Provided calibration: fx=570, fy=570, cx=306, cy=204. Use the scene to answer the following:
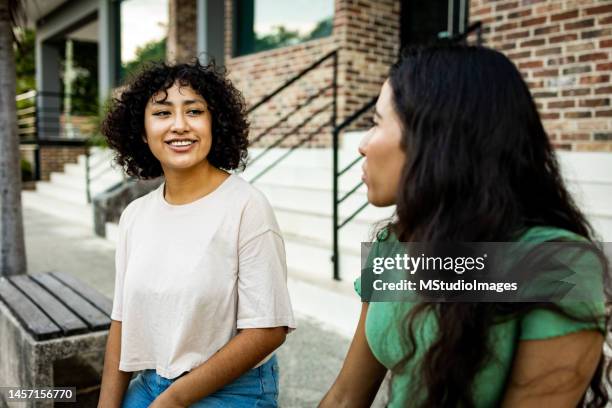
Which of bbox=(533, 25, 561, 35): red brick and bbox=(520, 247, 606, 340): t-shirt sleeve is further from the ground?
bbox=(533, 25, 561, 35): red brick

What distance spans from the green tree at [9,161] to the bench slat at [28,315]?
1187mm

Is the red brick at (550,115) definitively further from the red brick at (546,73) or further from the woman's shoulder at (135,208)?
the woman's shoulder at (135,208)

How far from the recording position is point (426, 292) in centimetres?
109

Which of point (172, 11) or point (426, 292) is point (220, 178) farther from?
point (172, 11)

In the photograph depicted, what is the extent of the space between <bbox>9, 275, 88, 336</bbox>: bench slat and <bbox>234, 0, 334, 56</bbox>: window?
4901 mm

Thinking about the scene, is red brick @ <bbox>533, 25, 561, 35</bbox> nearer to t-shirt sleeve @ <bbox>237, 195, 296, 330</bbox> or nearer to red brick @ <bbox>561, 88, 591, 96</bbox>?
red brick @ <bbox>561, 88, 591, 96</bbox>

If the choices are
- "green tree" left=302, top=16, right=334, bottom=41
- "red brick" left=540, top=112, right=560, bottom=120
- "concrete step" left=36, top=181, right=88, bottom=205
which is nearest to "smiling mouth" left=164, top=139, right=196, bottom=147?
"red brick" left=540, top=112, right=560, bottom=120

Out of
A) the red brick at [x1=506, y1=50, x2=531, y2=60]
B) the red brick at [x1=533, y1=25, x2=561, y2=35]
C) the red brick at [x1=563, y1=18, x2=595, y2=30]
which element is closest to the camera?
the red brick at [x1=563, y1=18, x2=595, y2=30]

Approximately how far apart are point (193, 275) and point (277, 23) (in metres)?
6.61

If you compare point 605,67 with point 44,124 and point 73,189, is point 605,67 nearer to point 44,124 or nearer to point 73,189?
point 73,189

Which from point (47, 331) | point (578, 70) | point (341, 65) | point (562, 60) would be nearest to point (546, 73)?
point (562, 60)

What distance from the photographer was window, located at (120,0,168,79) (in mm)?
11602

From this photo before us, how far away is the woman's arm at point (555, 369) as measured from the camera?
95 cm

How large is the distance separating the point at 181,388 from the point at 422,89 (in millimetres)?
1028
